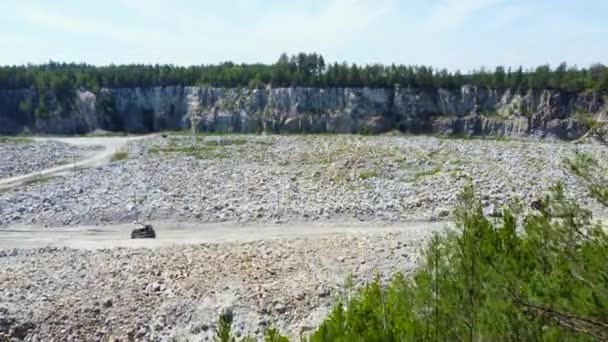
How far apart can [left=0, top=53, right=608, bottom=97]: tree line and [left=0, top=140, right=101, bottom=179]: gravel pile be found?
32755 mm

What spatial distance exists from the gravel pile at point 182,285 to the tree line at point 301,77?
62810 mm

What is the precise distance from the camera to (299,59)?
105 m

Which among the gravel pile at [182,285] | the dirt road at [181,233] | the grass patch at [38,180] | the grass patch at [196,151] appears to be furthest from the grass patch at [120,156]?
the gravel pile at [182,285]

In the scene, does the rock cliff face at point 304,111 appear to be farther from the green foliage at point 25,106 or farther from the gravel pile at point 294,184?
the gravel pile at point 294,184

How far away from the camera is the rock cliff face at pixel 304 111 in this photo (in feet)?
263

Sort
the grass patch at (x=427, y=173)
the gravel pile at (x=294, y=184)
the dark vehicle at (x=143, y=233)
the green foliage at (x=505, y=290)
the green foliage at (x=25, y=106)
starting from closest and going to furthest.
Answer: the green foliage at (x=505, y=290), the dark vehicle at (x=143, y=233), the gravel pile at (x=294, y=184), the grass patch at (x=427, y=173), the green foliage at (x=25, y=106)

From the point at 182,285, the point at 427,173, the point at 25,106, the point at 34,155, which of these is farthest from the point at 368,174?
the point at 25,106

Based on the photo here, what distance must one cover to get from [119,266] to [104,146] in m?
43.2

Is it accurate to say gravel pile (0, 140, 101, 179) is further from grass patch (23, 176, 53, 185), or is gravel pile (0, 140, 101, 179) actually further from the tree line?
the tree line

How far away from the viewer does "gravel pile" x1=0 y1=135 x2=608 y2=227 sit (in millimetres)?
35375

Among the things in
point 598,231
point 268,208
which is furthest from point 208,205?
point 598,231

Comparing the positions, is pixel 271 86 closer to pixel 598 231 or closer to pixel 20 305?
pixel 20 305

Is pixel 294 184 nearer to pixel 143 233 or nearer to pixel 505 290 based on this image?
pixel 143 233

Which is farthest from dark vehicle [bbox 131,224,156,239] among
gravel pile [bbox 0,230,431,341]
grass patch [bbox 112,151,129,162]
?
grass patch [bbox 112,151,129,162]
